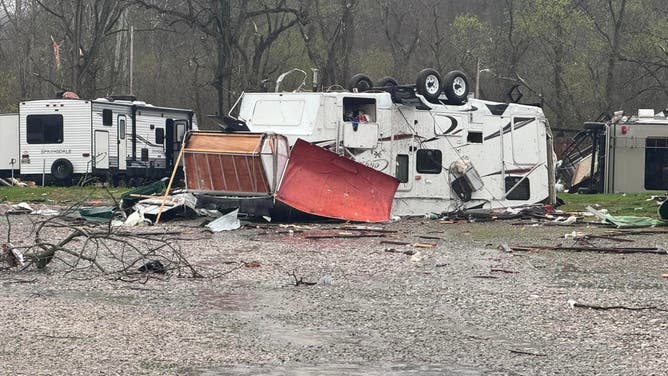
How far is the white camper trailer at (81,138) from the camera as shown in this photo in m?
31.2

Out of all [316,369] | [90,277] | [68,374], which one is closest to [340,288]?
[90,277]

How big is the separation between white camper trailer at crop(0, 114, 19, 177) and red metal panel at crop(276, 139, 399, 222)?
54.7 ft

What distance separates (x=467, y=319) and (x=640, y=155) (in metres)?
23.5

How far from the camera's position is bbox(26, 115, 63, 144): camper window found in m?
31.5

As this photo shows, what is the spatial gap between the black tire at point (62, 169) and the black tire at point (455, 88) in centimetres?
1390

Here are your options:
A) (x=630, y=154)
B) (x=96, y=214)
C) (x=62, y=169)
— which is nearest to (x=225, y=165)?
(x=96, y=214)

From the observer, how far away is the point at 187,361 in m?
7.25

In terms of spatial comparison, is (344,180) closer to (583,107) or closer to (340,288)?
(340,288)

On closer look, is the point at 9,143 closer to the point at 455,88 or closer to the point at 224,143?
the point at 224,143

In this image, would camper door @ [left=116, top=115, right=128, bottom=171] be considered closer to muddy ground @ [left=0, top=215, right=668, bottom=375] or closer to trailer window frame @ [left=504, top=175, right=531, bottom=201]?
trailer window frame @ [left=504, top=175, right=531, bottom=201]

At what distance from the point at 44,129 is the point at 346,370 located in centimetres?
2634

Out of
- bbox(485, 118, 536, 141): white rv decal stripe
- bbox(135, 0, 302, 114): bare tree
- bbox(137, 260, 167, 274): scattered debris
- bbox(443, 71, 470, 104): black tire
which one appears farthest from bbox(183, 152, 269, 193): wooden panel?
bbox(135, 0, 302, 114): bare tree

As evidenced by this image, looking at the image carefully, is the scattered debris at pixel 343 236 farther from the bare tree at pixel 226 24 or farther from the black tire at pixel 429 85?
the bare tree at pixel 226 24

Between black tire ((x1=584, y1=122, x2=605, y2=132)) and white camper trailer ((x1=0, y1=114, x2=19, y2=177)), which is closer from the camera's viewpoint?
black tire ((x1=584, y1=122, x2=605, y2=132))
